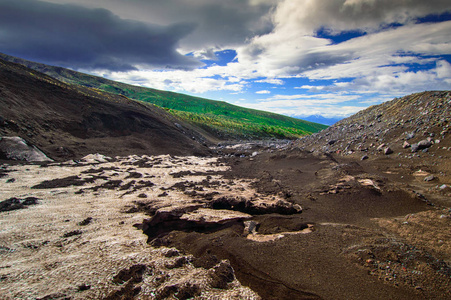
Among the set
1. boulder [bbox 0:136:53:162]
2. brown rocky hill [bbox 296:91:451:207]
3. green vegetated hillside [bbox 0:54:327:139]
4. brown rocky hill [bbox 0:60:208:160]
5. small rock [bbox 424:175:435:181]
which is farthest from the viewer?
green vegetated hillside [bbox 0:54:327:139]

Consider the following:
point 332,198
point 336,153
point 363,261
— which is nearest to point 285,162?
point 336,153

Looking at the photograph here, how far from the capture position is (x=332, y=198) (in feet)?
35.8

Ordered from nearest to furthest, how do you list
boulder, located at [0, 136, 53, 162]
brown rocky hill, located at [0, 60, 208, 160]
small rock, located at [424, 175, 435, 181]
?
small rock, located at [424, 175, 435, 181]
boulder, located at [0, 136, 53, 162]
brown rocky hill, located at [0, 60, 208, 160]

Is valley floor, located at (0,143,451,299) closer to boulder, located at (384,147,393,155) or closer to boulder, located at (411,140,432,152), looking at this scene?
boulder, located at (411,140,432,152)

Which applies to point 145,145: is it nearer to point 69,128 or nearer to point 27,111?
point 69,128

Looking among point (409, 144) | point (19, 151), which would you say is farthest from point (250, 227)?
point (19, 151)

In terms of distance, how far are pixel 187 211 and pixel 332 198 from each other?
8011 millimetres

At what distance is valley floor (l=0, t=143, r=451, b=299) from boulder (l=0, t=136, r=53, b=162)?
369 cm

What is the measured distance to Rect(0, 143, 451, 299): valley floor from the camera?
4312 mm

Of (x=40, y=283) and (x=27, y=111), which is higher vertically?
(x=27, y=111)

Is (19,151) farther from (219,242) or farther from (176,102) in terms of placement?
(176,102)

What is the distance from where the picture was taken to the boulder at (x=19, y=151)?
14984mm

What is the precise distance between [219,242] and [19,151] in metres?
19.0

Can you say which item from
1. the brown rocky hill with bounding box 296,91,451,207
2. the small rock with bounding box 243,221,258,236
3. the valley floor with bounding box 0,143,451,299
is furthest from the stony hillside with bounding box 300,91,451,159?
the small rock with bounding box 243,221,258,236
